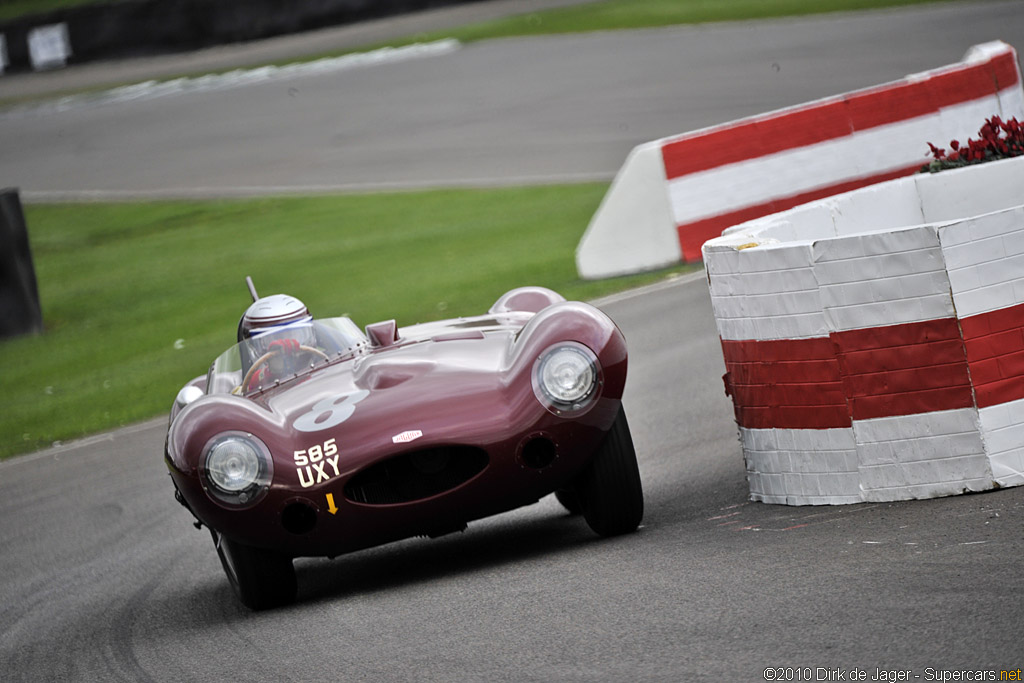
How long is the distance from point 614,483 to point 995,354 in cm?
145

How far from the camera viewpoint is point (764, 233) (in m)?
6.46

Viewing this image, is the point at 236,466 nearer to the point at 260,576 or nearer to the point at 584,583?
the point at 260,576

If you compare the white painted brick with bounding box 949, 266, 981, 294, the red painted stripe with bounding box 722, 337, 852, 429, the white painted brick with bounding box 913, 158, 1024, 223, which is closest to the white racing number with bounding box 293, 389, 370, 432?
the red painted stripe with bounding box 722, 337, 852, 429

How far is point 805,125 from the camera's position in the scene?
42.4 feet

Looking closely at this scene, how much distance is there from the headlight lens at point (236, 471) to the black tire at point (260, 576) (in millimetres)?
299

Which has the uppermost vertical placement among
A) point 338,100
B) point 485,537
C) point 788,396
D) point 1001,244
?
point 338,100

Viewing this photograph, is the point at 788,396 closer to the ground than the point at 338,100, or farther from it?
closer to the ground

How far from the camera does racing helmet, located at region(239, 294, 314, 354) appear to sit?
667 centimetres

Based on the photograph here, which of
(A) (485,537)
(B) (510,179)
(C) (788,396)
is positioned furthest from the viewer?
(B) (510,179)

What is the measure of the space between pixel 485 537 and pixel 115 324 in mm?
9694

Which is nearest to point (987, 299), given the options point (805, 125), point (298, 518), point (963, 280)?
point (963, 280)

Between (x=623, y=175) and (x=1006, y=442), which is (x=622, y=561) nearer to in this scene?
(x=1006, y=442)

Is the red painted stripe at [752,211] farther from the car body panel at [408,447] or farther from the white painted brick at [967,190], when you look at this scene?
the car body panel at [408,447]

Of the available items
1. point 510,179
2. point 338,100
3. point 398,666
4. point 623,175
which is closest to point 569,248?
point 623,175
